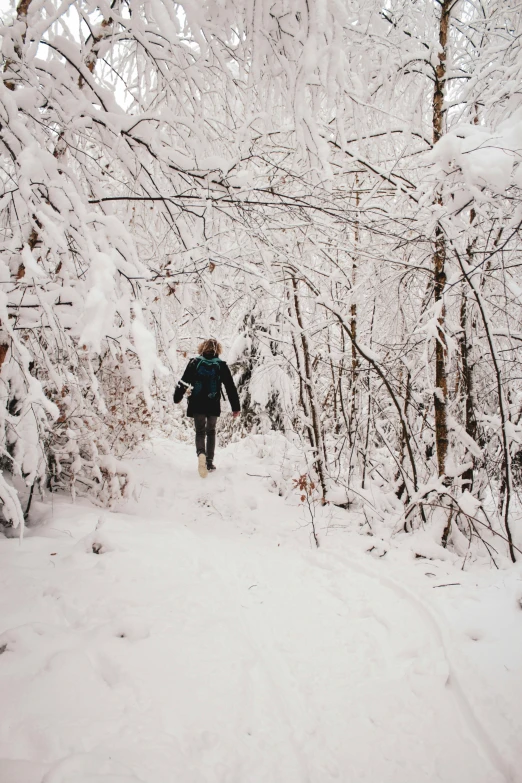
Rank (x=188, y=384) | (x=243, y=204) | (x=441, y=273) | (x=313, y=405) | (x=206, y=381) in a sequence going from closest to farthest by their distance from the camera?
(x=243, y=204)
(x=188, y=384)
(x=441, y=273)
(x=313, y=405)
(x=206, y=381)

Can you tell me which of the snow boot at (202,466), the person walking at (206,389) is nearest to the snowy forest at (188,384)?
the snow boot at (202,466)

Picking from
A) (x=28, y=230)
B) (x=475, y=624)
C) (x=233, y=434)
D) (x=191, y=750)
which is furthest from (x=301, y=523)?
(x=233, y=434)

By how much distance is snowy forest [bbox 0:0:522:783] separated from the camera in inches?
61.2

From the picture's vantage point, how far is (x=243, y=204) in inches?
83.9

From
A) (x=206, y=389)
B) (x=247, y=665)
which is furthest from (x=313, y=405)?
(x=247, y=665)

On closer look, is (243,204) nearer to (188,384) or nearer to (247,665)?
(188,384)

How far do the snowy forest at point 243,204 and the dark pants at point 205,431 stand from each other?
0.87m

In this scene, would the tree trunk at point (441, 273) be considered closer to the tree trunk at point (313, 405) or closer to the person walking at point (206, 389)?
the tree trunk at point (313, 405)

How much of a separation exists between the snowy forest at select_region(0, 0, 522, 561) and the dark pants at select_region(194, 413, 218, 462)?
0.87 m

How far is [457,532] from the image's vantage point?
353 cm

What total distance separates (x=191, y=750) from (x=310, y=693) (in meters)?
0.65

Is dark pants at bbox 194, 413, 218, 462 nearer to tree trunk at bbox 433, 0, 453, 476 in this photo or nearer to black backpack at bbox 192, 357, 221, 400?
black backpack at bbox 192, 357, 221, 400

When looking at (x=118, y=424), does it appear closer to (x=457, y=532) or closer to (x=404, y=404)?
(x=404, y=404)

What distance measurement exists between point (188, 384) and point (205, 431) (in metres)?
3.20
